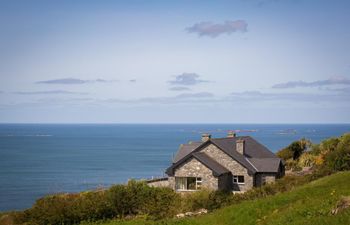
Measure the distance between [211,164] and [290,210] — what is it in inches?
942

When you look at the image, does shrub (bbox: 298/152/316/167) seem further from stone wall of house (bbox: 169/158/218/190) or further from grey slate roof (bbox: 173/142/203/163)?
stone wall of house (bbox: 169/158/218/190)

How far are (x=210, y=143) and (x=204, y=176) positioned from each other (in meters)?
3.89

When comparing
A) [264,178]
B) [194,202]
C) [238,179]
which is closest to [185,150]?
[238,179]

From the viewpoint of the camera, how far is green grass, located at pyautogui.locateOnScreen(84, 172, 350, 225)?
634 inches

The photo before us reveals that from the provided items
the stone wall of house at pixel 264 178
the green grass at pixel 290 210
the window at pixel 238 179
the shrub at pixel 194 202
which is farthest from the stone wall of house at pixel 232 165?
the green grass at pixel 290 210

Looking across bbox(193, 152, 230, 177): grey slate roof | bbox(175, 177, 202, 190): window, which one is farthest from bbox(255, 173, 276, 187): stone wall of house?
bbox(175, 177, 202, 190): window

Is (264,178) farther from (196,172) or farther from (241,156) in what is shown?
(196,172)

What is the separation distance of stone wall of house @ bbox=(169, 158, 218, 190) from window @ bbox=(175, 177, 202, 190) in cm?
35

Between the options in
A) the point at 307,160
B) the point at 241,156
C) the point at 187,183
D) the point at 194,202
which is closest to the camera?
the point at 194,202

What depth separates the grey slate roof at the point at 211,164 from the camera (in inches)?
1614

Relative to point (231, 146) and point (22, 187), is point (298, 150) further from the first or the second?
point (22, 187)

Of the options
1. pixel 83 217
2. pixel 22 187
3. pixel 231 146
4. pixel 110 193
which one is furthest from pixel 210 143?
pixel 22 187

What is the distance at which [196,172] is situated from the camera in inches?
1641

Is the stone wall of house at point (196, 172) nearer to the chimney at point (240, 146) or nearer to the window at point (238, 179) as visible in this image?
the window at point (238, 179)
